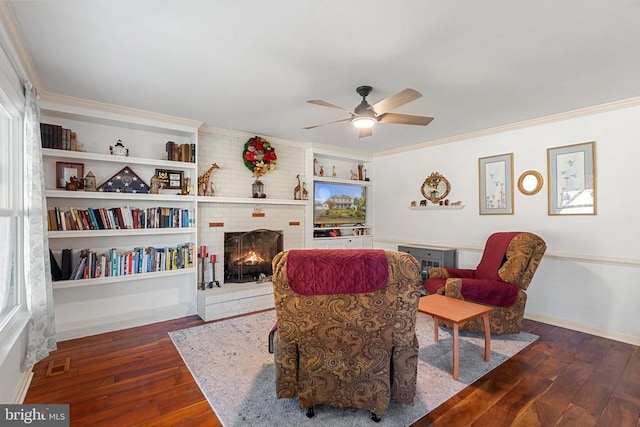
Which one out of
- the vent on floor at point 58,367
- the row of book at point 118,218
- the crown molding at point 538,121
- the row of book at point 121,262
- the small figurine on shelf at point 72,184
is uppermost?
the crown molding at point 538,121

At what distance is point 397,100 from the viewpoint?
8.04 ft

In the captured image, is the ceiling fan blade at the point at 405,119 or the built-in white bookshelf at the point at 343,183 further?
the built-in white bookshelf at the point at 343,183

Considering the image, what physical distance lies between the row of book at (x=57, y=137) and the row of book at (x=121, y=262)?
1.09 meters

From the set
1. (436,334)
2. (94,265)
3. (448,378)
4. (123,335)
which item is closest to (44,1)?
(94,265)

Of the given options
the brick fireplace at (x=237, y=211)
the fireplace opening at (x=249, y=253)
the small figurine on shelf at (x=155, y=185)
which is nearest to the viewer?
the small figurine on shelf at (x=155, y=185)

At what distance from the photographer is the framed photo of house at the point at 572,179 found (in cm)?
343

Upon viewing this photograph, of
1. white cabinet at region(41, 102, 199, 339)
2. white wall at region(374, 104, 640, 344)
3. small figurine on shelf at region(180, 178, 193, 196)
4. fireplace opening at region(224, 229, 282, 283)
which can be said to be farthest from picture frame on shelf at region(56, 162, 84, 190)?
white wall at region(374, 104, 640, 344)

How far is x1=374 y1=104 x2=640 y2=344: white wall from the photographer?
320 centimetres

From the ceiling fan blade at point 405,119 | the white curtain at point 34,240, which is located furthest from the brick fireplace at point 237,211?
the ceiling fan blade at point 405,119

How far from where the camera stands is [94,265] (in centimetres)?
334

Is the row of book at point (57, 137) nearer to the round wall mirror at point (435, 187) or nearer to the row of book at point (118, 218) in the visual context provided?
the row of book at point (118, 218)

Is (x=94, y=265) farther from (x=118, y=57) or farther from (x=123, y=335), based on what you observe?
(x=118, y=57)

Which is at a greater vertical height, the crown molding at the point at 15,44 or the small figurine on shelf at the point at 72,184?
the crown molding at the point at 15,44

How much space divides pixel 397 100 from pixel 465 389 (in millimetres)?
2273
